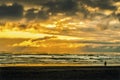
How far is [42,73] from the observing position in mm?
30062

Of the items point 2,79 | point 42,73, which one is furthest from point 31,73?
point 2,79

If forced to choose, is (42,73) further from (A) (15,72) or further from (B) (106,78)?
(B) (106,78)

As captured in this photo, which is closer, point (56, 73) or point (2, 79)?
point (2, 79)

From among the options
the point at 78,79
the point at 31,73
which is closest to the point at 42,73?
the point at 31,73

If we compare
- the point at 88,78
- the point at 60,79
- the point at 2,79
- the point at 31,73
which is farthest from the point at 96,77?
the point at 2,79

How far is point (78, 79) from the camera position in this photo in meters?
29.3

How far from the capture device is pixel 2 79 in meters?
28.4

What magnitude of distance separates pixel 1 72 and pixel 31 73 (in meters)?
2.28

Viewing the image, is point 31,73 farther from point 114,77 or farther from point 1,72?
point 114,77

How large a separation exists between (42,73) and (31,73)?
85 cm

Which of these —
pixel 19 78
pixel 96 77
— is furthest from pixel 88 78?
pixel 19 78

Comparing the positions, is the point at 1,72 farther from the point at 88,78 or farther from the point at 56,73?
the point at 88,78

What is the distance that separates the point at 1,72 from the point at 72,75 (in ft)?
17.6

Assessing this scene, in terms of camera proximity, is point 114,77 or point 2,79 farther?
point 114,77
